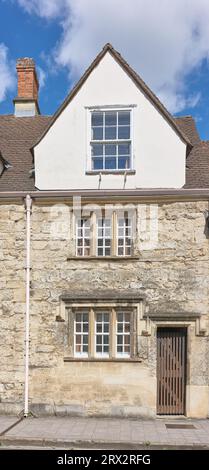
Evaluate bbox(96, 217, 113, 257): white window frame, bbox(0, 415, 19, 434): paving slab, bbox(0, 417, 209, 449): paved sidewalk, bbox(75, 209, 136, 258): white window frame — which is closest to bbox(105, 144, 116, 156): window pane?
bbox(75, 209, 136, 258): white window frame

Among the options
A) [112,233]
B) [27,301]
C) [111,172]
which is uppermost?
[111,172]

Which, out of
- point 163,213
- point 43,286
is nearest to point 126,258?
point 163,213

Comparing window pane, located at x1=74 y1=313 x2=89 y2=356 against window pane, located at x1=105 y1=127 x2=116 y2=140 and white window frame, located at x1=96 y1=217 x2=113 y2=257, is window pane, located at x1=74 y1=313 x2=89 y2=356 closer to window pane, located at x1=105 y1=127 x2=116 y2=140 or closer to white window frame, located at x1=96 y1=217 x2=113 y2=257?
white window frame, located at x1=96 y1=217 x2=113 y2=257

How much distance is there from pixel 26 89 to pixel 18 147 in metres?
3.68

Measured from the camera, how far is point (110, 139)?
12.3m

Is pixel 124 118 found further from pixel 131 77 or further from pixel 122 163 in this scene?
pixel 122 163

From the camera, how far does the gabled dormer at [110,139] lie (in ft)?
39.0

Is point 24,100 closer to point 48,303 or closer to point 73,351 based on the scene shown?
point 48,303

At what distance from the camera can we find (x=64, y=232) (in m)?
11.9

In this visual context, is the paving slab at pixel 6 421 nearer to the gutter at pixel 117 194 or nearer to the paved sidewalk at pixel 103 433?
the paved sidewalk at pixel 103 433

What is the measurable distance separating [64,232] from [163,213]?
2.63 metres

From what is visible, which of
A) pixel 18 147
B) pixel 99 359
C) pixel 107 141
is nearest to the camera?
pixel 99 359

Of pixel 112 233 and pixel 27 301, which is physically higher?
pixel 112 233

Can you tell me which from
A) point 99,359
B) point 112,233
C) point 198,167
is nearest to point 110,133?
point 198,167
